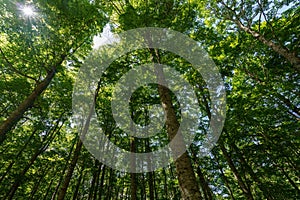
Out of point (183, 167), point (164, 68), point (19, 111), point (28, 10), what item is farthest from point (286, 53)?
point (19, 111)

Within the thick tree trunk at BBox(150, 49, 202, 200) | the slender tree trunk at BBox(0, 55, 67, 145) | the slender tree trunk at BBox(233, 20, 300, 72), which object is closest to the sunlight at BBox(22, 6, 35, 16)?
the slender tree trunk at BBox(0, 55, 67, 145)

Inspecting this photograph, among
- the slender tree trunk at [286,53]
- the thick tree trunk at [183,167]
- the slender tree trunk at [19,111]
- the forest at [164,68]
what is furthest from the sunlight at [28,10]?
the slender tree trunk at [286,53]

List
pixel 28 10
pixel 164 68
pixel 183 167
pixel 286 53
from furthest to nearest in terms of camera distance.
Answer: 1. pixel 164 68
2. pixel 286 53
3. pixel 28 10
4. pixel 183 167

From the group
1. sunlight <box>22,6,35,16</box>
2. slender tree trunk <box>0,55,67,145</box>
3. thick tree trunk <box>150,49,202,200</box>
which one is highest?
sunlight <box>22,6,35,16</box>

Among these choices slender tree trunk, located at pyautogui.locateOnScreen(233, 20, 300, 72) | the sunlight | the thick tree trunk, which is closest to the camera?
the thick tree trunk

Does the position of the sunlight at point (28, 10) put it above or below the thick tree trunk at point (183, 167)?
above

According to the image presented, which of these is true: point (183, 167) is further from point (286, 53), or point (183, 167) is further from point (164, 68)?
point (286, 53)

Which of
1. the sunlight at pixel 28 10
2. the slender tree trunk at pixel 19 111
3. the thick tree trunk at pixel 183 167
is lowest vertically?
the thick tree trunk at pixel 183 167

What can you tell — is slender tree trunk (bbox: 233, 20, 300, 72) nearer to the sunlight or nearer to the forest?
the forest

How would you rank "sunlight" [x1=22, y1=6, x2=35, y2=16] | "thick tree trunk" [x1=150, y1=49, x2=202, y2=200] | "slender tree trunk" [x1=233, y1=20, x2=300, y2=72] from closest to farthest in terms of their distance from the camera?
"thick tree trunk" [x1=150, y1=49, x2=202, y2=200] < "sunlight" [x1=22, y1=6, x2=35, y2=16] < "slender tree trunk" [x1=233, y1=20, x2=300, y2=72]

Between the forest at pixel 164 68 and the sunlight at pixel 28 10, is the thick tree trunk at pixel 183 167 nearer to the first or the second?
the forest at pixel 164 68

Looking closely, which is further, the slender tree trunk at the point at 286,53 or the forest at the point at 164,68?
the slender tree trunk at the point at 286,53

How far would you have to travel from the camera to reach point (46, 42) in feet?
21.6

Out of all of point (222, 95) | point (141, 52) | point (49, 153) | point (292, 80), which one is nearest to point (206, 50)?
point (222, 95)
